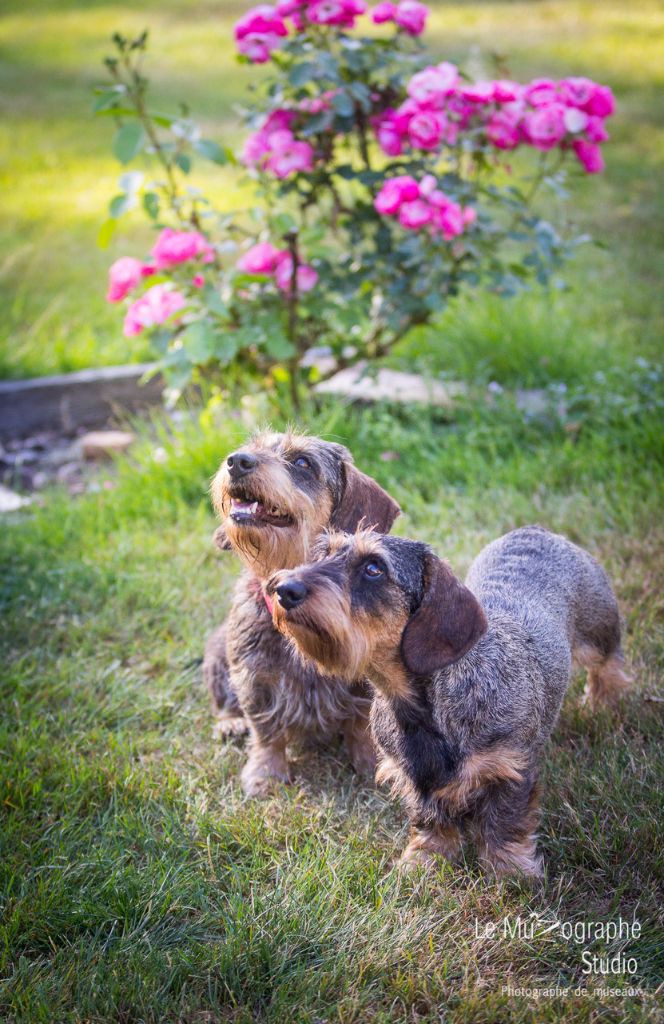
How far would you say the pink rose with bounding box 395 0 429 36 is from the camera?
5203mm

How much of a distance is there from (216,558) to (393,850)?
2243 millimetres

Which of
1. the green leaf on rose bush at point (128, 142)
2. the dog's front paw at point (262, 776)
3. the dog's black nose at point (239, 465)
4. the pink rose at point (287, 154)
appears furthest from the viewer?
the pink rose at point (287, 154)

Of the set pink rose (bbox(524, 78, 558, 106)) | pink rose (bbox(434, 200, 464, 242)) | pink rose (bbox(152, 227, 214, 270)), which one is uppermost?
pink rose (bbox(524, 78, 558, 106))

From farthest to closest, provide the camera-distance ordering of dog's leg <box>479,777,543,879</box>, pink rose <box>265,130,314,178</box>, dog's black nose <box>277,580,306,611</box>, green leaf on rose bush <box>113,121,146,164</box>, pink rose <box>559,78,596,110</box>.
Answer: pink rose <box>265,130,314,178</box>, pink rose <box>559,78,596,110</box>, green leaf on rose bush <box>113,121,146,164</box>, dog's leg <box>479,777,543,879</box>, dog's black nose <box>277,580,306,611</box>

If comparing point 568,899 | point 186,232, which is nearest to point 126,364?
point 186,232

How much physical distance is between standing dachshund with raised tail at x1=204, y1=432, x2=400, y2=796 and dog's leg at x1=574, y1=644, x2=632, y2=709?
89 cm

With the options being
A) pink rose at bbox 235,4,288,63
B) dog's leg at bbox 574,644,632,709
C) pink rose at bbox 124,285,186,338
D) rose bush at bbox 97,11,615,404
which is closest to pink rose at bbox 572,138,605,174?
rose bush at bbox 97,11,615,404

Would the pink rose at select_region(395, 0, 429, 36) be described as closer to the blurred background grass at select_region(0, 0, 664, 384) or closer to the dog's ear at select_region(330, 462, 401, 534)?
the blurred background grass at select_region(0, 0, 664, 384)

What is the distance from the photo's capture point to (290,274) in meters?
5.25

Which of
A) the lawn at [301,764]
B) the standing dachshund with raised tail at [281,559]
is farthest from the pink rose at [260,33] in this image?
the standing dachshund with raised tail at [281,559]

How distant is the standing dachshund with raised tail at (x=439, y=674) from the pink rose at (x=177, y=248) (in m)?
2.56

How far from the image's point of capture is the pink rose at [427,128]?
4828 millimetres

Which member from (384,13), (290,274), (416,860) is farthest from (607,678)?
(384,13)

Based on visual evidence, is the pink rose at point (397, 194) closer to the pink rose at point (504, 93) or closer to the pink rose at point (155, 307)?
the pink rose at point (504, 93)
